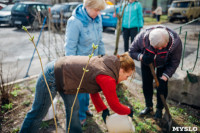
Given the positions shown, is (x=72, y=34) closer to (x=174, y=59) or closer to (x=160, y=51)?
(x=160, y=51)

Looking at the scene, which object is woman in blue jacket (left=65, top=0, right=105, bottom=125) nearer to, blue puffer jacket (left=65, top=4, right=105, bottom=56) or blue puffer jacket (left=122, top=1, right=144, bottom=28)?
blue puffer jacket (left=65, top=4, right=105, bottom=56)

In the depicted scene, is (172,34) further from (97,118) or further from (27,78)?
(27,78)

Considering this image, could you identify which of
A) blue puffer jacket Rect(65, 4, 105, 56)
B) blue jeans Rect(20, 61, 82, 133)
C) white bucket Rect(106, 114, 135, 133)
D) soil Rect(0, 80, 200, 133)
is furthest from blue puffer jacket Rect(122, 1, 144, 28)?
blue jeans Rect(20, 61, 82, 133)

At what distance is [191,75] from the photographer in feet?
9.12

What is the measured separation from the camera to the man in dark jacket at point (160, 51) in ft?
6.44

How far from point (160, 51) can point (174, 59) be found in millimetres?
231

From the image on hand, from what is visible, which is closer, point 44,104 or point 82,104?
point 44,104

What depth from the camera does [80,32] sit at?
2129mm

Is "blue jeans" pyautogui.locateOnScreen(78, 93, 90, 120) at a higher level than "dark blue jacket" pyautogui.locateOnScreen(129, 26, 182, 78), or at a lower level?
lower

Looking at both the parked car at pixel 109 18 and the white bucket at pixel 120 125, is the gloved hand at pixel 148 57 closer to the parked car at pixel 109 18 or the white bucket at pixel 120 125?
the white bucket at pixel 120 125

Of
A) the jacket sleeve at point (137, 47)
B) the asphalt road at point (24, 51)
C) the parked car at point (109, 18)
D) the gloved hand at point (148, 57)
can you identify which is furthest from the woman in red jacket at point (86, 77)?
the parked car at point (109, 18)

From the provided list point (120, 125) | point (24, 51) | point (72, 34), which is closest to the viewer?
point (120, 125)

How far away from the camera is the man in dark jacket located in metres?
1.96

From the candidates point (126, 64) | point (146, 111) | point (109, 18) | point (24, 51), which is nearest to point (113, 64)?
point (126, 64)
